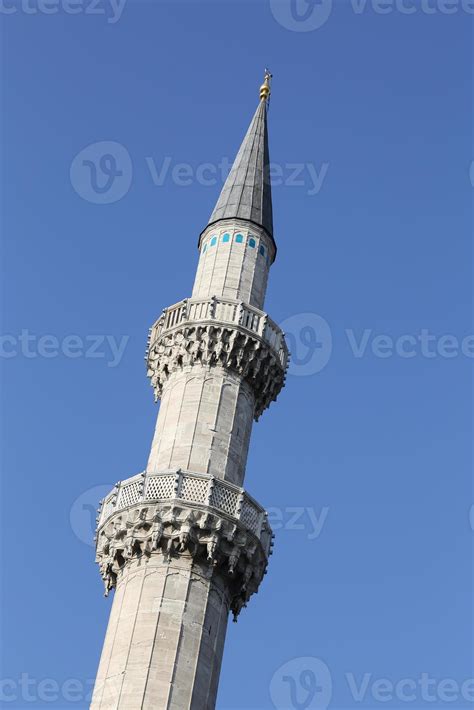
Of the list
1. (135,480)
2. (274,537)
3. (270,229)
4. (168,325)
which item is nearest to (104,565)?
(135,480)

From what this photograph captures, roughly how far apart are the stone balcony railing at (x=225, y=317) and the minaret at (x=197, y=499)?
4cm

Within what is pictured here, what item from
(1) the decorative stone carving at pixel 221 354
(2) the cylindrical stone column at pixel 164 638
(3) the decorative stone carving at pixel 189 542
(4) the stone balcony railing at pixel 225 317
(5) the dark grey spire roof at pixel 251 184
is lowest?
(2) the cylindrical stone column at pixel 164 638

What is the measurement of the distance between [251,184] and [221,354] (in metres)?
7.79

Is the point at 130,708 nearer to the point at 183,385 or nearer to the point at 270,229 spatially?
the point at 183,385

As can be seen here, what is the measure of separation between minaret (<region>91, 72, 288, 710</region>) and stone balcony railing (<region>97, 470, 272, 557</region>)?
4 cm

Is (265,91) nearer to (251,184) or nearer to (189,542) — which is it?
(251,184)

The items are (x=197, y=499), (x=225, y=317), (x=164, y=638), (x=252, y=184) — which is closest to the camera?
(x=164, y=638)

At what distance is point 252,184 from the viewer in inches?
1654

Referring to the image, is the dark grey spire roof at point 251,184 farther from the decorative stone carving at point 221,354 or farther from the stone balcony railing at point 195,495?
the stone balcony railing at point 195,495

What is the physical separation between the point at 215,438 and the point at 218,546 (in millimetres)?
3367

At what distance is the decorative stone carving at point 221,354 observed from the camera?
3662cm

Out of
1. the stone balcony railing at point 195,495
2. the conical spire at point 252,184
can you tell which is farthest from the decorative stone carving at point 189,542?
the conical spire at point 252,184

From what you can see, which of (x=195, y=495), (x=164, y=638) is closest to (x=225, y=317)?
(x=195, y=495)

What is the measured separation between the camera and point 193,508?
32.7 metres
